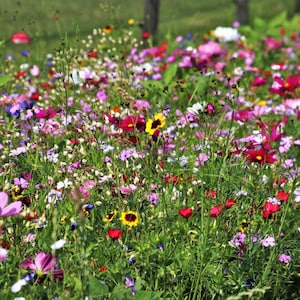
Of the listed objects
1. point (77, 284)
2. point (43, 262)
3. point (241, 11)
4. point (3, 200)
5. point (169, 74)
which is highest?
point (3, 200)

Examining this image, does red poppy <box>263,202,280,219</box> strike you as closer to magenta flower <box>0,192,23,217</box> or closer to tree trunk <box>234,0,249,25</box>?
magenta flower <box>0,192,23,217</box>

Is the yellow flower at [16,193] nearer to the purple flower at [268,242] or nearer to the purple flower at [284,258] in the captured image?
the purple flower at [268,242]

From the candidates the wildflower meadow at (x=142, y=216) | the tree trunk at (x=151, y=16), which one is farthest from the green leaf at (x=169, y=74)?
the tree trunk at (x=151, y=16)

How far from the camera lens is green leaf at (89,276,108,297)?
200 centimetres

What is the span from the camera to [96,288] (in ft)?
6.59

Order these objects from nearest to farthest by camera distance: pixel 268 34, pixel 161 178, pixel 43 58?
pixel 161 178 → pixel 43 58 → pixel 268 34

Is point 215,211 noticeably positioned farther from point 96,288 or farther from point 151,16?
point 151,16

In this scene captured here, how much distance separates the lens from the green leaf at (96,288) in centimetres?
200

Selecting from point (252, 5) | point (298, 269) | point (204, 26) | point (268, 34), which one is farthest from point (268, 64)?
point (252, 5)

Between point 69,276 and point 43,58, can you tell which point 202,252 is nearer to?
point 69,276

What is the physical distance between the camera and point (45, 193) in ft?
8.23

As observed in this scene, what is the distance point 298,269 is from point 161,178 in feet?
2.37

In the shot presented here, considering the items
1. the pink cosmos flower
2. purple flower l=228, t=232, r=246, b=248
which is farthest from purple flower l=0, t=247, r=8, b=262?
the pink cosmos flower

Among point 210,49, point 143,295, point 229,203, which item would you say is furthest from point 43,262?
point 210,49
